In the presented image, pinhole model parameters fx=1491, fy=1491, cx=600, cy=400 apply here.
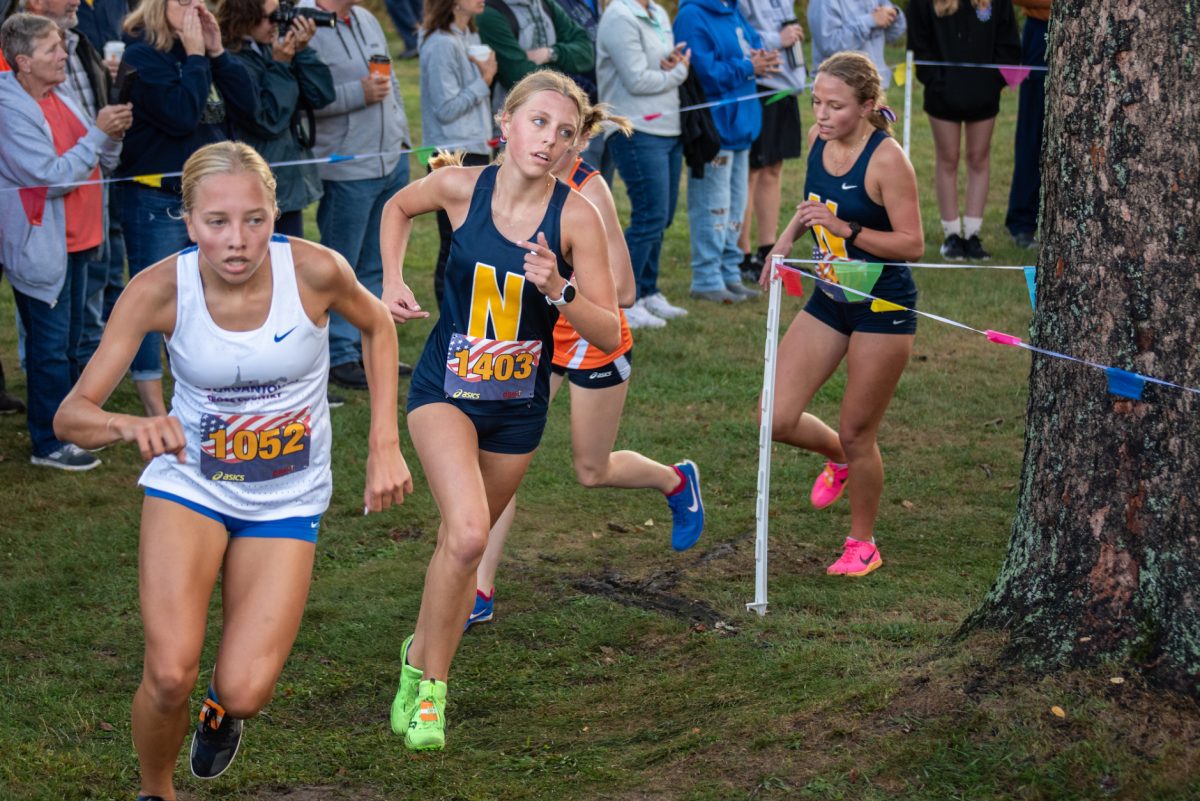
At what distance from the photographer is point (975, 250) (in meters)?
12.5

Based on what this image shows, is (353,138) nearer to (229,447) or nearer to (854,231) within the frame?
A: (854,231)

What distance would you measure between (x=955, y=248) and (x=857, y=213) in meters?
6.64

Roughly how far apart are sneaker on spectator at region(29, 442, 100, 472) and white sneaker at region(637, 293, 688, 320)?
4341 millimetres

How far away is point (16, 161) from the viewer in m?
7.32

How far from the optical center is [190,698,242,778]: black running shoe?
13.9 ft

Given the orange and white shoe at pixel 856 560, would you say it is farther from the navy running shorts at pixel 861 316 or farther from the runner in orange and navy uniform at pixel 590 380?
the runner in orange and navy uniform at pixel 590 380

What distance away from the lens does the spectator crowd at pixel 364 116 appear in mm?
7496

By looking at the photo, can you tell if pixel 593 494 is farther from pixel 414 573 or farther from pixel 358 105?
pixel 358 105

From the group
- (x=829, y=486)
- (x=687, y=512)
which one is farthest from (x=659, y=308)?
(x=687, y=512)

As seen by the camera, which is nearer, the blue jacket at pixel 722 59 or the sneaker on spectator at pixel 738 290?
the blue jacket at pixel 722 59

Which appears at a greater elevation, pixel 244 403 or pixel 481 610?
pixel 244 403

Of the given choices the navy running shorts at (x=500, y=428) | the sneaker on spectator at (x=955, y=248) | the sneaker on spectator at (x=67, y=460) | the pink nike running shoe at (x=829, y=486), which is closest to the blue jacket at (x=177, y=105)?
the sneaker on spectator at (x=67, y=460)

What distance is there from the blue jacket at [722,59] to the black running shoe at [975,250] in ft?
8.12

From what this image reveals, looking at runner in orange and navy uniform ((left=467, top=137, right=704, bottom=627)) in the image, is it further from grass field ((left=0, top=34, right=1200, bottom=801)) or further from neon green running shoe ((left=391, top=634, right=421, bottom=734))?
neon green running shoe ((left=391, top=634, right=421, bottom=734))
